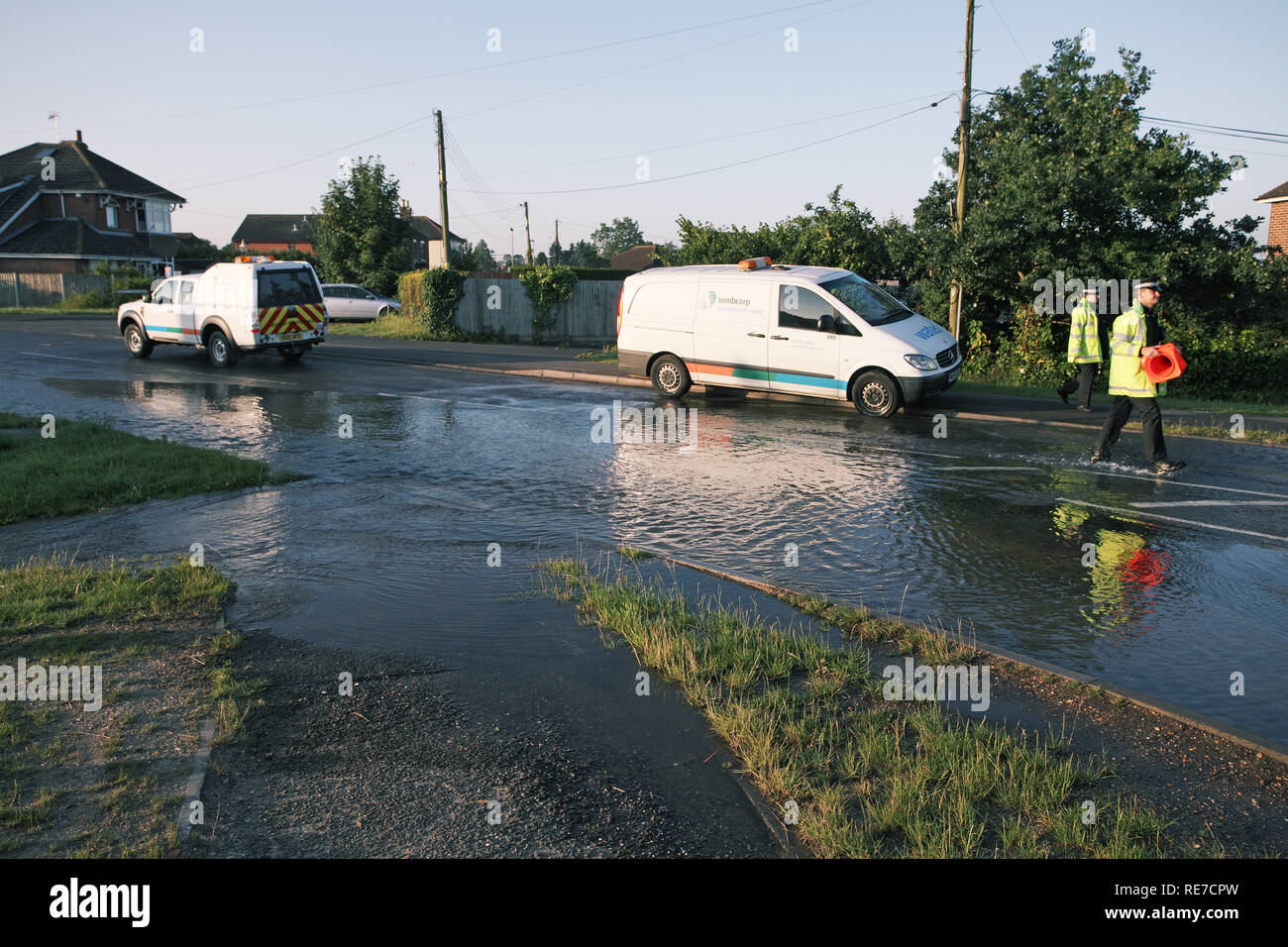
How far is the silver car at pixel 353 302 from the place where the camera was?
34719 millimetres

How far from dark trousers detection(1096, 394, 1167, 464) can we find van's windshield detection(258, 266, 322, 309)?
16385 mm

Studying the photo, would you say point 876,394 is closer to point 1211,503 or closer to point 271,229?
point 1211,503

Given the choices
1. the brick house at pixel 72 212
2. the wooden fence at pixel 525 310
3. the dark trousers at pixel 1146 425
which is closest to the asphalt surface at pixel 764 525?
the dark trousers at pixel 1146 425

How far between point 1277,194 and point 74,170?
59765 mm

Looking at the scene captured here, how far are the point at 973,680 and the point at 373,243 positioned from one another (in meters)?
35.0

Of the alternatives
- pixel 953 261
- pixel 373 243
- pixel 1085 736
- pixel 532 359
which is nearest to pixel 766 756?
pixel 1085 736

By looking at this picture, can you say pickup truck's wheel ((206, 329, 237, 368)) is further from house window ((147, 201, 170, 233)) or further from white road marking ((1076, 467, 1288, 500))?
house window ((147, 201, 170, 233))

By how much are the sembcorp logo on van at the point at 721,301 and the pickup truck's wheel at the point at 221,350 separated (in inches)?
440

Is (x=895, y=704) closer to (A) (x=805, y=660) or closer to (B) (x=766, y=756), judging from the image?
(A) (x=805, y=660)

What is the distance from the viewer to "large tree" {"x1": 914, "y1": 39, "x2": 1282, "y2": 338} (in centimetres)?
1861

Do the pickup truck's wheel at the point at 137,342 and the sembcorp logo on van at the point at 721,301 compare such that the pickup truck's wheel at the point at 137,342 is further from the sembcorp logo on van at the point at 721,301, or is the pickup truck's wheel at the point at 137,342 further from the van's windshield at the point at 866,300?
the van's windshield at the point at 866,300

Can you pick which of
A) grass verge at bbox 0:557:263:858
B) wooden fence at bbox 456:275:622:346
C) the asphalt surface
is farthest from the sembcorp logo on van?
wooden fence at bbox 456:275:622:346

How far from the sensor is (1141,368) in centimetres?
1034
